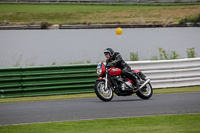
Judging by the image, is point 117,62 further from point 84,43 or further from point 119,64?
point 84,43

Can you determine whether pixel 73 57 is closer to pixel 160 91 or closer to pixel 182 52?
pixel 182 52

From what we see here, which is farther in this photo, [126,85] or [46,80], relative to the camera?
[46,80]

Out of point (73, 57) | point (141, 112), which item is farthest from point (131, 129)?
point (73, 57)

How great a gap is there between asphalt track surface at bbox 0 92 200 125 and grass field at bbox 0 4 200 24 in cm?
2737

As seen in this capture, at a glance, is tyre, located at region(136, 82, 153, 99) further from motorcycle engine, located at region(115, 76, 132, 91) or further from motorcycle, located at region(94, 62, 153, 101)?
motorcycle engine, located at region(115, 76, 132, 91)

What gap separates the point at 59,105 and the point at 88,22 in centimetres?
2869

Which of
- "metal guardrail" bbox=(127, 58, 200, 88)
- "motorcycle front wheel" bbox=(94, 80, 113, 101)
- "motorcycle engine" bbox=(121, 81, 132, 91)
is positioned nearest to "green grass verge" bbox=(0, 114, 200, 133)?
"motorcycle front wheel" bbox=(94, 80, 113, 101)

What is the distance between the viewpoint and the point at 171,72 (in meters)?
13.5

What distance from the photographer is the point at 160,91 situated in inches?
503

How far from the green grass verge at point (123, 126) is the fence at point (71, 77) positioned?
496 centimetres

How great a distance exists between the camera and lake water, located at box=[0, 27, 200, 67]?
2524cm

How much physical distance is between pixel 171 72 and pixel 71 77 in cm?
317

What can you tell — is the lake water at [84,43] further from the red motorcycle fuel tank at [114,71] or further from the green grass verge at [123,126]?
the green grass verge at [123,126]

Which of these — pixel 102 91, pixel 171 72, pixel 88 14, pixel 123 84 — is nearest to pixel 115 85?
pixel 123 84
